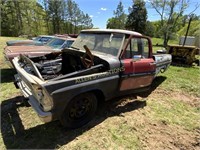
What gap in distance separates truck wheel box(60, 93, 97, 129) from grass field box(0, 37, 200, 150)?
6.0 inches

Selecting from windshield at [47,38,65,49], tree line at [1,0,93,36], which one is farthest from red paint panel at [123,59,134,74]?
tree line at [1,0,93,36]

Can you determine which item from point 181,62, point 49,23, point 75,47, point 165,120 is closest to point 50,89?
point 75,47

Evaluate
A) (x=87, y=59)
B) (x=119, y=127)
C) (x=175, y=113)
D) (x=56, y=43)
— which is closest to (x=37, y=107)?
(x=87, y=59)

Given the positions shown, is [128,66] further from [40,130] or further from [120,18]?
[120,18]

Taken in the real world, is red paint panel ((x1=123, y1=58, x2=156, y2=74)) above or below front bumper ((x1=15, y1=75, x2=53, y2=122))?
above

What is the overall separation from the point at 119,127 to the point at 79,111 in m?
0.91

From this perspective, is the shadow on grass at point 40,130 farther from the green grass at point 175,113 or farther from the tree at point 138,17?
the tree at point 138,17

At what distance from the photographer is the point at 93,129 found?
376 cm

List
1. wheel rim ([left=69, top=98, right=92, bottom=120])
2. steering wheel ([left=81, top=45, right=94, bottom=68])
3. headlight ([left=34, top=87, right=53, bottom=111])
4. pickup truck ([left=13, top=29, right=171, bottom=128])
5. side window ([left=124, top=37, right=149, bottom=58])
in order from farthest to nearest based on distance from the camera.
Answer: side window ([left=124, top=37, right=149, bottom=58]) < steering wheel ([left=81, top=45, right=94, bottom=68]) < wheel rim ([left=69, top=98, right=92, bottom=120]) < pickup truck ([left=13, top=29, right=171, bottom=128]) < headlight ([left=34, top=87, right=53, bottom=111])

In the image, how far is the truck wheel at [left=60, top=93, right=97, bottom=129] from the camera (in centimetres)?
352

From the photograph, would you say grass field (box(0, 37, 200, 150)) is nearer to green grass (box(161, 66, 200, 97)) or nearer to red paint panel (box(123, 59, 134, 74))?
green grass (box(161, 66, 200, 97))

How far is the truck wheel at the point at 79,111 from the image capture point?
3.52m

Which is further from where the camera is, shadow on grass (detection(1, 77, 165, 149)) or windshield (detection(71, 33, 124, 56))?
windshield (detection(71, 33, 124, 56))

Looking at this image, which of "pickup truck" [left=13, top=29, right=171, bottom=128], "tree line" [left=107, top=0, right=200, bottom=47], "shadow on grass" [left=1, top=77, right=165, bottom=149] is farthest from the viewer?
"tree line" [left=107, top=0, right=200, bottom=47]
